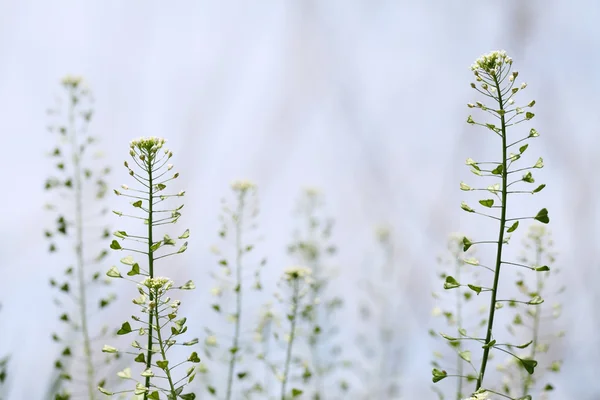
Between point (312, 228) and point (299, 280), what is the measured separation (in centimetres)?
132

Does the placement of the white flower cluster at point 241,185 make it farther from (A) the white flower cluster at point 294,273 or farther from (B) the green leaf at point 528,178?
(B) the green leaf at point 528,178

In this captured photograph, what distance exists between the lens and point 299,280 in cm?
292

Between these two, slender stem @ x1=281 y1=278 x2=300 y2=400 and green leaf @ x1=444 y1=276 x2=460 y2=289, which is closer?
green leaf @ x1=444 y1=276 x2=460 y2=289

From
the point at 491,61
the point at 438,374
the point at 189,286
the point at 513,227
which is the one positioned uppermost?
the point at 491,61

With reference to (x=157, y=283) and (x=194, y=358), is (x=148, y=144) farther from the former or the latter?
(x=194, y=358)

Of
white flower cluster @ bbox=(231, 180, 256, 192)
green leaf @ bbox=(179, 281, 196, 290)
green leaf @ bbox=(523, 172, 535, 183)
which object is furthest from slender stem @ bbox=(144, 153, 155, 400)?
white flower cluster @ bbox=(231, 180, 256, 192)

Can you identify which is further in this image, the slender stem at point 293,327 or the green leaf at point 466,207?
the slender stem at point 293,327

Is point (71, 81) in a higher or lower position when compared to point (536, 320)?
higher

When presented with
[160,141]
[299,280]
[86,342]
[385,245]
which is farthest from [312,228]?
[160,141]

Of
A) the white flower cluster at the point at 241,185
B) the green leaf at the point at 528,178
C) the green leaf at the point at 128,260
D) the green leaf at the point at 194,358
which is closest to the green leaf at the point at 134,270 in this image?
the green leaf at the point at 128,260

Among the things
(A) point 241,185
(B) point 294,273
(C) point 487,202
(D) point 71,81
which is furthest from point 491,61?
(D) point 71,81

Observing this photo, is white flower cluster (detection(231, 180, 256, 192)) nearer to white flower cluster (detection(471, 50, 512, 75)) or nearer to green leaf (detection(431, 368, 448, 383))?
white flower cluster (detection(471, 50, 512, 75))

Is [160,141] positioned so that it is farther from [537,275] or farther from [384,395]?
[384,395]

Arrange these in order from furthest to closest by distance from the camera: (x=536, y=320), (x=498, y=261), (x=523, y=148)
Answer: (x=536, y=320), (x=523, y=148), (x=498, y=261)
